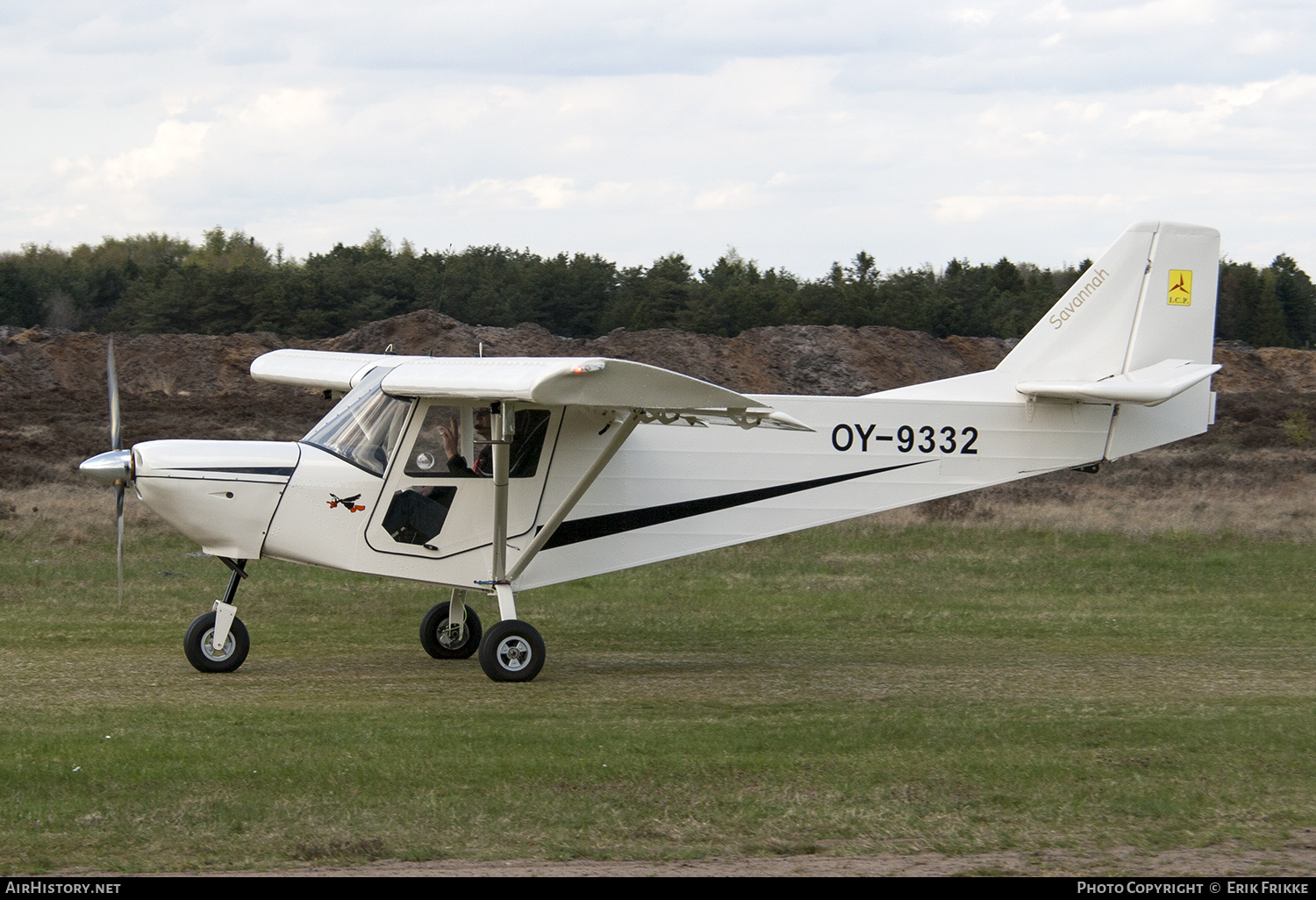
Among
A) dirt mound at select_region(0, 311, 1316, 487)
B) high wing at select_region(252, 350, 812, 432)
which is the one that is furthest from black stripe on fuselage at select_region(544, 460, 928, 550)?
dirt mound at select_region(0, 311, 1316, 487)

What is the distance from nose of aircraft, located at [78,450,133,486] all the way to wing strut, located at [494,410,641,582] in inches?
111

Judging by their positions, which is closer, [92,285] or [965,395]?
[965,395]

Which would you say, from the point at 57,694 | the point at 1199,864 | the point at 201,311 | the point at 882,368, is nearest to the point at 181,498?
the point at 57,694

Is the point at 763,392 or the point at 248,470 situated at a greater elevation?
the point at 763,392

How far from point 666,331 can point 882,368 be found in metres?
9.22

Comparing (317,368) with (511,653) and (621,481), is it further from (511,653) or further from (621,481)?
(511,653)

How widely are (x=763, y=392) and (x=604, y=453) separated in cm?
3942

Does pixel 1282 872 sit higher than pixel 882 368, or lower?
lower

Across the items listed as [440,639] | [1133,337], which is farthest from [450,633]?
[1133,337]

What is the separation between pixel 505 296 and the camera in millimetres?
59344

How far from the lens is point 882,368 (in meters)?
52.7

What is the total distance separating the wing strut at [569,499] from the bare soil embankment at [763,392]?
12.5 metres

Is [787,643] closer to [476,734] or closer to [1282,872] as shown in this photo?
[476,734]

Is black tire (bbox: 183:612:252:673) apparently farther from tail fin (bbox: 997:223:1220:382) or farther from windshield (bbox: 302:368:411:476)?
tail fin (bbox: 997:223:1220:382)
